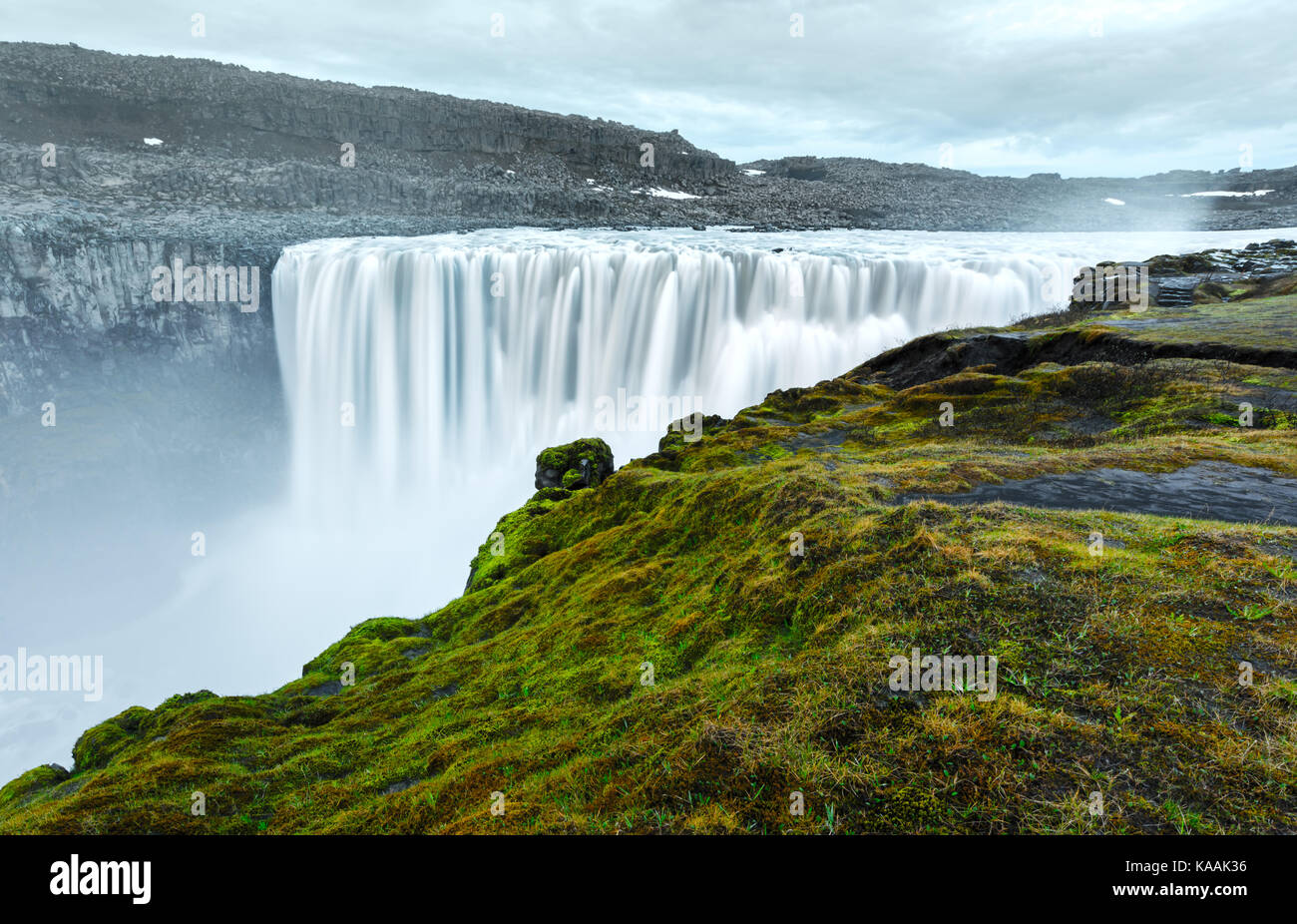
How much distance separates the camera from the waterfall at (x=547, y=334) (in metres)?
31.6

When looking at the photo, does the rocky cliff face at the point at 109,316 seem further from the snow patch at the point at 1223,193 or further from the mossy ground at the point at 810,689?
the snow patch at the point at 1223,193

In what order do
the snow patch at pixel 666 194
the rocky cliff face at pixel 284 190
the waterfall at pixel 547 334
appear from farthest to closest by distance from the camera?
the snow patch at pixel 666 194, the rocky cliff face at pixel 284 190, the waterfall at pixel 547 334

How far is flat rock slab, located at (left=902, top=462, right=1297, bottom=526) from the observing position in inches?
294

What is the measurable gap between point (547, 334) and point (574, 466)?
20329mm

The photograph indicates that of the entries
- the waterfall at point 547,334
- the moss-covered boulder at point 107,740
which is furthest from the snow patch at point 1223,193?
the moss-covered boulder at point 107,740

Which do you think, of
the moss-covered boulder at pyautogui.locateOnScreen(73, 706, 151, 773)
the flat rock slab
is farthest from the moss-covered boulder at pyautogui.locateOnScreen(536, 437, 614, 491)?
the flat rock slab

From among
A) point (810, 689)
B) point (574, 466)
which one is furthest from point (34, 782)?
point (574, 466)

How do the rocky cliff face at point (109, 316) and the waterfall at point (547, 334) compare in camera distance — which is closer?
the waterfall at point (547, 334)

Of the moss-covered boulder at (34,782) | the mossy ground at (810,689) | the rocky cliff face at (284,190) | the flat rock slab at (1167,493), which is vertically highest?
the rocky cliff face at (284,190)

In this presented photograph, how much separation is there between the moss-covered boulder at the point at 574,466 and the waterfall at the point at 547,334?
14.3 m

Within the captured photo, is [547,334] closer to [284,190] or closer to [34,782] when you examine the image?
[34,782]

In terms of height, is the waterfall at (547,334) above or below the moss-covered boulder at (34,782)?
above
